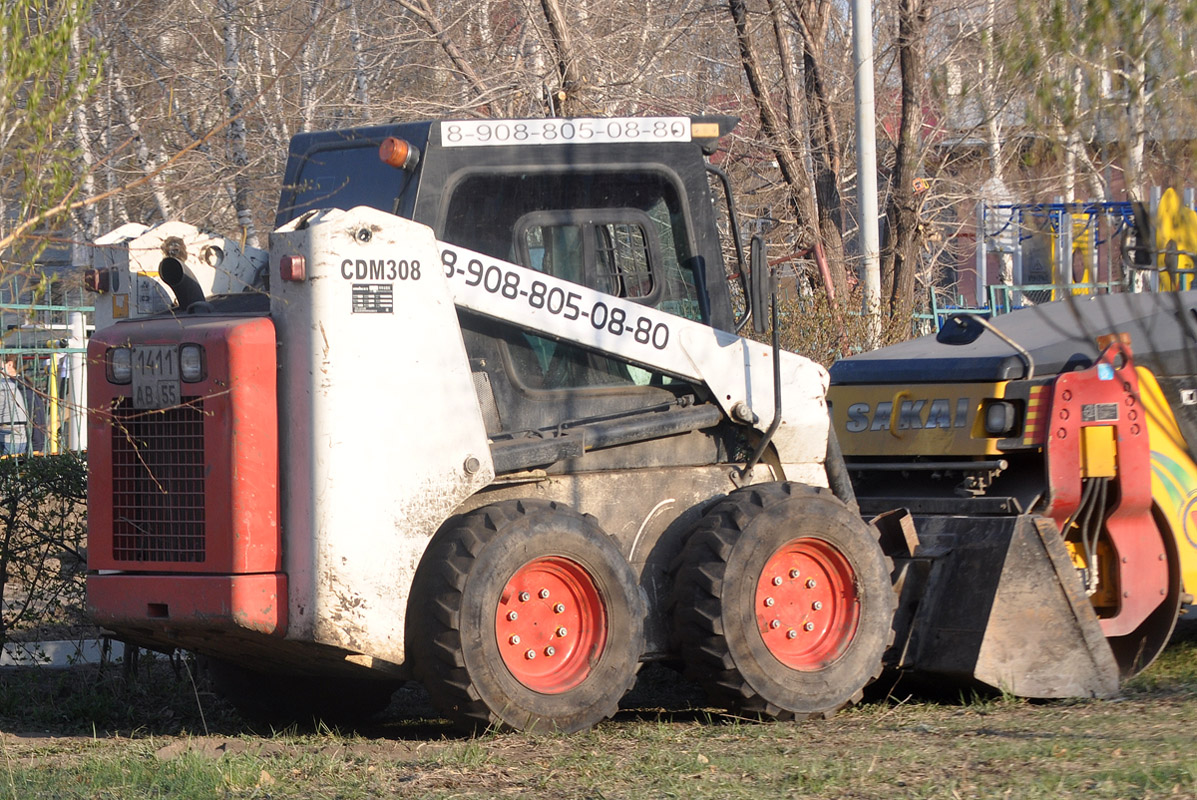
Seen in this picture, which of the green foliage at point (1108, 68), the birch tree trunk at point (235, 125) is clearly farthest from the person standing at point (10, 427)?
the green foliage at point (1108, 68)

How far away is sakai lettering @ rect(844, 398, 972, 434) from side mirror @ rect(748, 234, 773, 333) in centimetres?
145

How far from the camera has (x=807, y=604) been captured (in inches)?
261

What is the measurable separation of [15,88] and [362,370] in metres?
1.62

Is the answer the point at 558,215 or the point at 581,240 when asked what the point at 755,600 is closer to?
the point at 581,240

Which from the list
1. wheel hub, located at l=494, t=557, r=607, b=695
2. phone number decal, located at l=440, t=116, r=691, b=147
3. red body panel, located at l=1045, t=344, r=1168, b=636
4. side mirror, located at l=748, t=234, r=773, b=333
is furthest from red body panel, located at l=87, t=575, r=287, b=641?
red body panel, located at l=1045, t=344, r=1168, b=636

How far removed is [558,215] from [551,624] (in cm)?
178

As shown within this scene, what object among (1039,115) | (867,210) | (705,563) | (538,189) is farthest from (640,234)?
(867,210)

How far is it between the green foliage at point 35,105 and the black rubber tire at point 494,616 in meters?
1.92

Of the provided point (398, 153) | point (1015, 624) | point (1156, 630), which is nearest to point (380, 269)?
point (398, 153)

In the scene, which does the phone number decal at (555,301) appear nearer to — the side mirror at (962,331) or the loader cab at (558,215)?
the loader cab at (558,215)

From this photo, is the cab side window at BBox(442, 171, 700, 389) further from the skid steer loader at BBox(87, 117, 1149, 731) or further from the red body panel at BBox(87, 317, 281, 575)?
the red body panel at BBox(87, 317, 281, 575)

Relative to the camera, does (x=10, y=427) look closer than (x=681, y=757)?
No

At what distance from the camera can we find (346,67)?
15539mm

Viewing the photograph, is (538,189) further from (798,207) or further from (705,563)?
(798,207)
